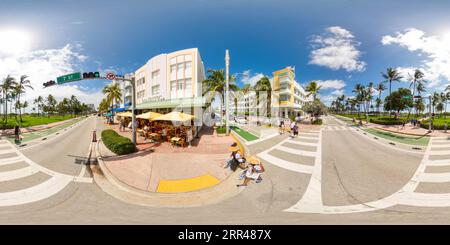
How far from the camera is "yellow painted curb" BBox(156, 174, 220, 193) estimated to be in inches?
223

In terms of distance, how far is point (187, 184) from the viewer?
5984 millimetres

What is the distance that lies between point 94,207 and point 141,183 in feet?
4.71

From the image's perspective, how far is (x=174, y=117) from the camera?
11727 mm

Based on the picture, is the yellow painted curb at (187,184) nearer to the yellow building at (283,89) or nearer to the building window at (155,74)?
the building window at (155,74)

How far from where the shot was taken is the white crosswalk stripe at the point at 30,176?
206 inches

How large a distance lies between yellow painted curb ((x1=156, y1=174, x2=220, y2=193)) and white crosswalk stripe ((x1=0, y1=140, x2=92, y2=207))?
10.3 ft

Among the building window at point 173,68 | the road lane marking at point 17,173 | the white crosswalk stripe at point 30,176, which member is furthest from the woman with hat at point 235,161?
the building window at point 173,68

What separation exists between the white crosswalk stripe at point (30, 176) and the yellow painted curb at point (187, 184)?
10.3 feet

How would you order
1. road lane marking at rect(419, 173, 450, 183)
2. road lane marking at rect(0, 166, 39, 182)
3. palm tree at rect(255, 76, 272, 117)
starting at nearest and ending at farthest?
road lane marking at rect(419, 173, 450, 183) → road lane marking at rect(0, 166, 39, 182) → palm tree at rect(255, 76, 272, 117)

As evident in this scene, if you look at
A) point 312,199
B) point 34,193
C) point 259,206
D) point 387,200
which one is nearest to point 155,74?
point 34,193

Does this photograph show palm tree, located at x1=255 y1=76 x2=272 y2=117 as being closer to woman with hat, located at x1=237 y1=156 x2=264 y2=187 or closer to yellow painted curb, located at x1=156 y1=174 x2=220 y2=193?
woman with hat, located at x1=237 y1=156 x2=264 y2=187

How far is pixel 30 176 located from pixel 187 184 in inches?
259

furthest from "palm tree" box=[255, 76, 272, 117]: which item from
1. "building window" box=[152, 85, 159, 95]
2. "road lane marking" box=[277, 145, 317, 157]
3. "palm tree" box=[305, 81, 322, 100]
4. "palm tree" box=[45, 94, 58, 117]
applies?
"palm tree" box=[45, 94, 58, 117]
